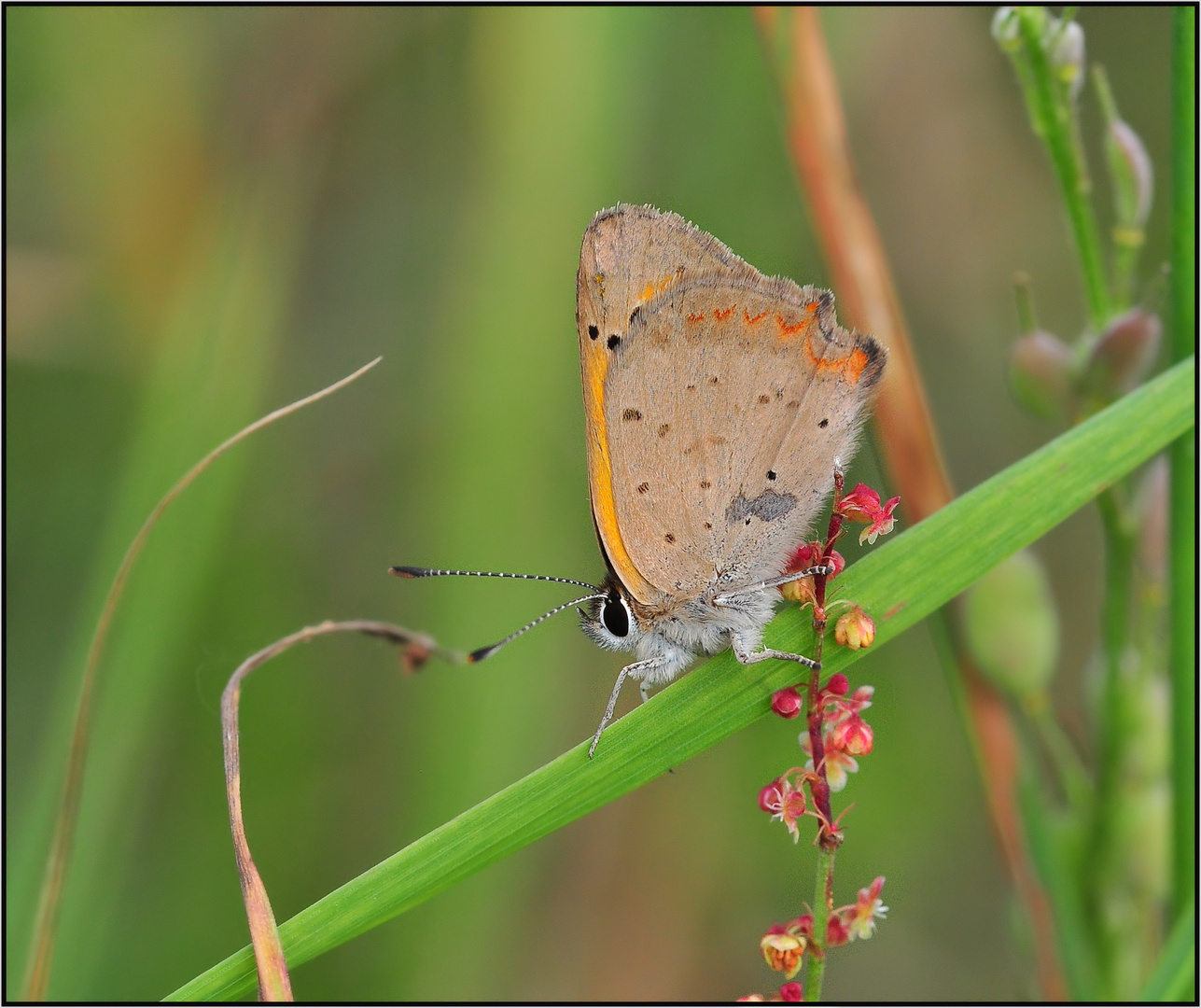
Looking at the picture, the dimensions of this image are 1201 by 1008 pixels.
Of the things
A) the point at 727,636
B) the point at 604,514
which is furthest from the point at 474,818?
the point at 604,514

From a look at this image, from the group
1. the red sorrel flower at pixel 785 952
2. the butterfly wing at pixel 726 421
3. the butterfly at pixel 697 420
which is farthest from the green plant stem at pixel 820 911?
the butterfly wing at pixel 726 421

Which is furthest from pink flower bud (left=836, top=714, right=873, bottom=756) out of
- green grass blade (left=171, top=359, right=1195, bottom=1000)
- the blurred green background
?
the blurred green background

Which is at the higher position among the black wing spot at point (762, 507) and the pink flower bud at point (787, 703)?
the black wing spot at point (762, 507)

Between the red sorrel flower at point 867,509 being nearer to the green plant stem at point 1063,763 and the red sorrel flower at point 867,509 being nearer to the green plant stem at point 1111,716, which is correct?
the green plant stem at point 1111,716

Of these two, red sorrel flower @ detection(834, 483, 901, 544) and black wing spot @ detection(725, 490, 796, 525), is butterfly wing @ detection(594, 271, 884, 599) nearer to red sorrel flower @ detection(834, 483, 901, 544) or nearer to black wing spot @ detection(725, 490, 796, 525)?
black wing spot @ detection(725, 490, 796, 525)

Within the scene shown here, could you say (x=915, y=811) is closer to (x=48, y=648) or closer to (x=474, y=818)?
(x=474, y=818)

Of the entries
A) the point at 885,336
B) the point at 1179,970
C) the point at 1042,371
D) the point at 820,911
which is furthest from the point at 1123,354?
the point at 820,911

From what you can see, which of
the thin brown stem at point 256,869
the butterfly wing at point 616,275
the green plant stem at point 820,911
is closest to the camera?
the green plant stem at point 820,911
